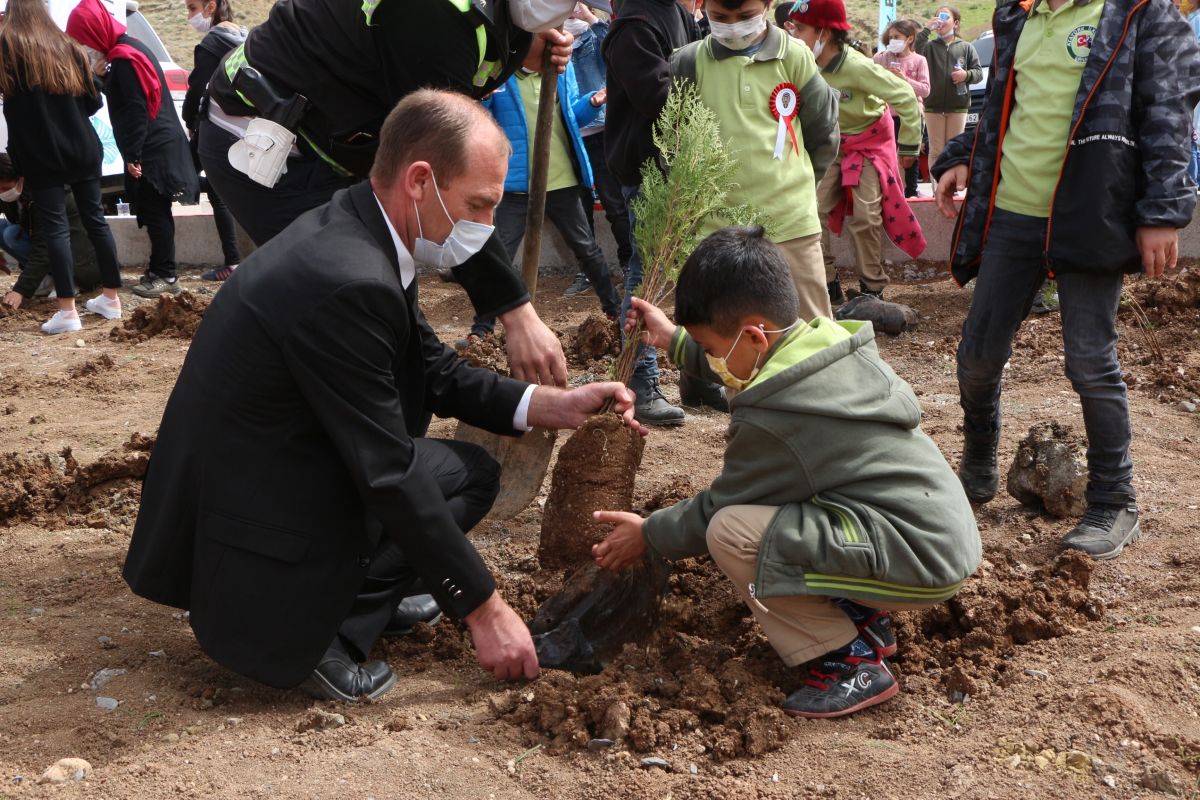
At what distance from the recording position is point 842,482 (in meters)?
2.75

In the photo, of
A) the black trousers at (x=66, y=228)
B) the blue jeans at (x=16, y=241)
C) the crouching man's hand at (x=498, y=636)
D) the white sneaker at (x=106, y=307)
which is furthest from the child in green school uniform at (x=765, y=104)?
the blue jeans at (x=16, y=241)

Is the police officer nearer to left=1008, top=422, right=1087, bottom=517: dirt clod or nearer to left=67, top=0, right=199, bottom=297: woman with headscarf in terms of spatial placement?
left=1008, top=422, right=1087, bottom=517: dirt clod

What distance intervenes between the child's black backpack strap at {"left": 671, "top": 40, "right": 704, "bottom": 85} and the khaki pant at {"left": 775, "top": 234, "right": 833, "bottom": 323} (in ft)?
2.78

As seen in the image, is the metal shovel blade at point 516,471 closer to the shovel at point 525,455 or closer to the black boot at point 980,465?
the shovel at point 525,455

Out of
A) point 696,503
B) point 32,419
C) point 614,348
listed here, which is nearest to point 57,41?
point 32,419

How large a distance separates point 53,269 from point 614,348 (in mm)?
4035

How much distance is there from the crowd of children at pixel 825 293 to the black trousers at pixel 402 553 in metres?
0.51

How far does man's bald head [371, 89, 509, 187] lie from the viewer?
2.75 m

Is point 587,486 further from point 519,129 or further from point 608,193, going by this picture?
point 608,193

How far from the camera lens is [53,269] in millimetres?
7609

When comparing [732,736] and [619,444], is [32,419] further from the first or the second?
[732,736]

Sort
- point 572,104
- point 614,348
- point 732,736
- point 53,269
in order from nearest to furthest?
point 732,736
point 614,348
point 572,104
point 53,269

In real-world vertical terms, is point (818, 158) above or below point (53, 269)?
above

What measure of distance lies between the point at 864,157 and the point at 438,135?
5.08 meters
